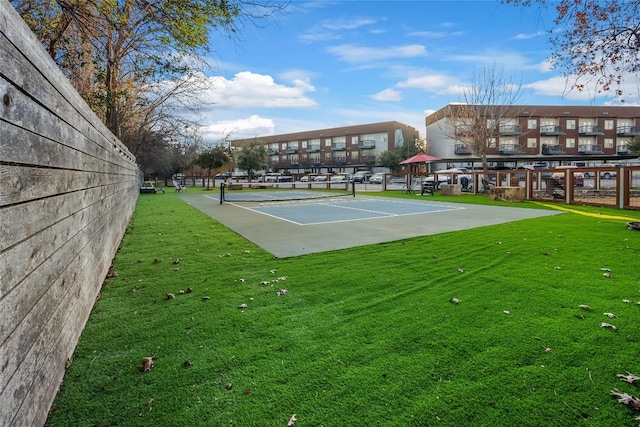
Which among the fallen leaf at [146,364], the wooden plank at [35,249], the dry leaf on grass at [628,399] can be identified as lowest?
the dry leaf on grass at [628,399]

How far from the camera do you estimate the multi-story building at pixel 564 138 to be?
2085 inches

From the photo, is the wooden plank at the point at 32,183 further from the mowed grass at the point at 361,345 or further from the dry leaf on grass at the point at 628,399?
the dry leaf on grass at the point at 628,399

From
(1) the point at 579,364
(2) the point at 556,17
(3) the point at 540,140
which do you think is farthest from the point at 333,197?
(3) the point at 540,140

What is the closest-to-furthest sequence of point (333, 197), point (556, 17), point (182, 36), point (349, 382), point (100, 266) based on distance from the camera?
point (349, 382) → point (100, 266) → point (182, 36) → point (556, 17) → point (333, 197)

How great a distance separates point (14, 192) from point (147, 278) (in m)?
3.50

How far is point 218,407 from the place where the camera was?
7.32 feet

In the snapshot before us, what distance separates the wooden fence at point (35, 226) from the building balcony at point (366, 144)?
67304 millimetres

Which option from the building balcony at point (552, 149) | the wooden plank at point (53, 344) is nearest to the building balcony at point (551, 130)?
the building balcony at point (552, 149)

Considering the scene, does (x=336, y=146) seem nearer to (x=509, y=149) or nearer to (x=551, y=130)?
(x=509, y=149)

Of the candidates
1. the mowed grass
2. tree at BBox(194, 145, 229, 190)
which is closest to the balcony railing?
tree at BBox(194, 145, 229, 190)

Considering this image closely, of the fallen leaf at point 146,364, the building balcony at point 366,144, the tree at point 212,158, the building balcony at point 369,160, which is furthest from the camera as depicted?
the building balcony at point 366,144

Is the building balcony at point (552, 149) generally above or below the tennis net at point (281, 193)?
above

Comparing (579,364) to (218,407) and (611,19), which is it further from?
(611,19)

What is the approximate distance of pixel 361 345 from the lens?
117 inches
